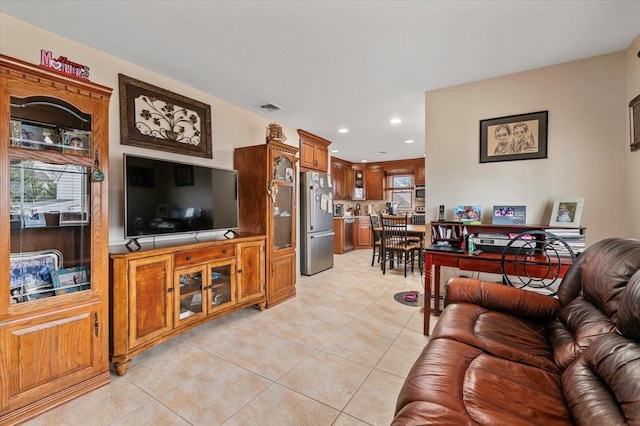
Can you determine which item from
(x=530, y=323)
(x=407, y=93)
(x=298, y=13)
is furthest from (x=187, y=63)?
(x=530, y=323)

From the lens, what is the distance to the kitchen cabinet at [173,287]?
6.59 ft

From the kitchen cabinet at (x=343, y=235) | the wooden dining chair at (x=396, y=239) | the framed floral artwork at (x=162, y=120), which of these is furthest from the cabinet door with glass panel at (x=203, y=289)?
the kitchen cabinet at (x=343, y=235)

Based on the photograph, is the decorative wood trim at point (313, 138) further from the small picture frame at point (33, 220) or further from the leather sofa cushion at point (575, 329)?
the leather sofa cushion at point (575, 329)

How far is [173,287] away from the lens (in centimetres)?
234

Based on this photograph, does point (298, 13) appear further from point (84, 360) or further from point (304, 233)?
point (304, 233)

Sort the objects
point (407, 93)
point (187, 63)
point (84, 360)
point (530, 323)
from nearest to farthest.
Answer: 1. point (530, 323)
2. point (84, 360)
3. point (187, 63)
4. point (407, 93)

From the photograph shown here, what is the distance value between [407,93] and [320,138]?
218 centimetres

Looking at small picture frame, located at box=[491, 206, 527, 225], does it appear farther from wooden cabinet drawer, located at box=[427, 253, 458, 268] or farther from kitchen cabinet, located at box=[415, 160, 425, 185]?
kitchen cabinet, located at box=[415, 160, 425, 185]

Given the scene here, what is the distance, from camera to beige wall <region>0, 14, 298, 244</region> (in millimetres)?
1967

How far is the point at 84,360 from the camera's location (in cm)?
182

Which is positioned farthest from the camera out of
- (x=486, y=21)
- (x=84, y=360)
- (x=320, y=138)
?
(x=320, y=138)

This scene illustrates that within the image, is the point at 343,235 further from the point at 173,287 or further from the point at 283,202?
the point at 173,287

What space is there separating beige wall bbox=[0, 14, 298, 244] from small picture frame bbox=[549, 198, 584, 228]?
3.47 m

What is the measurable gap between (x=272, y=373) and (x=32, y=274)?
1685 mm
